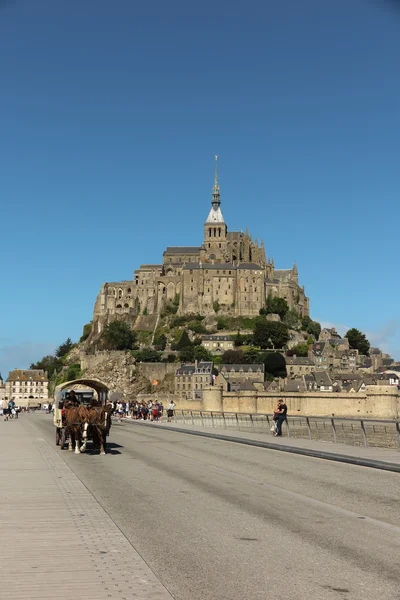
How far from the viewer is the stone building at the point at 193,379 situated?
376ft

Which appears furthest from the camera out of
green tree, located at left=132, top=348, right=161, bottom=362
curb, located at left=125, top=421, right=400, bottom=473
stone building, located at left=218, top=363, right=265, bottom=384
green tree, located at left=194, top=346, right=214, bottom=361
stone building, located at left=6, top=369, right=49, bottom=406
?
stone building, located at left=6, top=369, right=49, bottom=406

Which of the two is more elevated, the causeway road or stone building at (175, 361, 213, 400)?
stone building at (175, 361, 213, 400)

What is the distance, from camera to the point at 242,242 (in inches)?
6452

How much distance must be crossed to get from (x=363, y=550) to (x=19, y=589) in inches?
143

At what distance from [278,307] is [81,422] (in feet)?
411

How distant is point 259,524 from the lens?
962cm

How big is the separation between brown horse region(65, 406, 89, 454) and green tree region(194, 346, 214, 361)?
10580cm

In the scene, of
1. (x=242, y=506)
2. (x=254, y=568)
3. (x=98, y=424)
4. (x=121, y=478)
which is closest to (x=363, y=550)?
(x=254, y=568)

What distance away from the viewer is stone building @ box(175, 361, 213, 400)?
376 ft

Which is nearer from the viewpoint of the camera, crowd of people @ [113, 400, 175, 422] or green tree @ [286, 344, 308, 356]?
crowd of people @ [113, 400, 175, 422]

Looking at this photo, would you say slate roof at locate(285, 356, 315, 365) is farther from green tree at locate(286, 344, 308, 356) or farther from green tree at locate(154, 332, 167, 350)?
green tree at locate(154, 332, 167, 350)

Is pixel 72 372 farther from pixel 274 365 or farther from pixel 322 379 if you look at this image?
pixel 322 379

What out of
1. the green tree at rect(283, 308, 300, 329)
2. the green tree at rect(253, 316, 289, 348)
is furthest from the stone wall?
the green tree at rect(283, 308, 300, 329)

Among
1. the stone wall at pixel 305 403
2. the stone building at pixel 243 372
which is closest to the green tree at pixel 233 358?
the stone building at pixel 243 372
